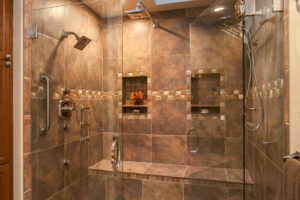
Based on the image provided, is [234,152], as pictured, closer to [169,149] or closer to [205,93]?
[205,93]

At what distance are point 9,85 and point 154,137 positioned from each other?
207cm

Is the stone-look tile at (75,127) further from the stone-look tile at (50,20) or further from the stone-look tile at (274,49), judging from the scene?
the stone-look tile at (274,49)

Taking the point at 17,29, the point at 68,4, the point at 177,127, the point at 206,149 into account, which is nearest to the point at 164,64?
the point at 177,127

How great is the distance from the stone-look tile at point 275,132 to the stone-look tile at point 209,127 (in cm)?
44

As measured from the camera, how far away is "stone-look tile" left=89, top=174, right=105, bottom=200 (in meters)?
1.62

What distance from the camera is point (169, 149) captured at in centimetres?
315

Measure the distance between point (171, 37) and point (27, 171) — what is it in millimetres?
2492

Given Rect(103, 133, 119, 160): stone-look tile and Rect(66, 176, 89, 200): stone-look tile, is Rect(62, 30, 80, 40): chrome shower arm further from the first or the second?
Rect(66, 176, 89, 200): stone-look tile

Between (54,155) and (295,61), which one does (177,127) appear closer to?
(54,155)

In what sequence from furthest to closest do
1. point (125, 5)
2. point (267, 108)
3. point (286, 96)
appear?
point (125, 5) < point (267, 108) < point (286, 96)

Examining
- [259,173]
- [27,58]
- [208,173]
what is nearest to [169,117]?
[208,173]

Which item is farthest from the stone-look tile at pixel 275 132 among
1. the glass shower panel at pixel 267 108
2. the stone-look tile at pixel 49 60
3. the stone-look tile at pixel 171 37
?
the stone-look tile at pixel 171 37

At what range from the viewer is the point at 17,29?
1.74 m

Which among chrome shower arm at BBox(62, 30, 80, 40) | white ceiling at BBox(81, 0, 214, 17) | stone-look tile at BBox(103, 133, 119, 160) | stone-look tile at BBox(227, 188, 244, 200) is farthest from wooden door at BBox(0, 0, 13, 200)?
stone-look tile at BBox(227, 188, 244, 200)
